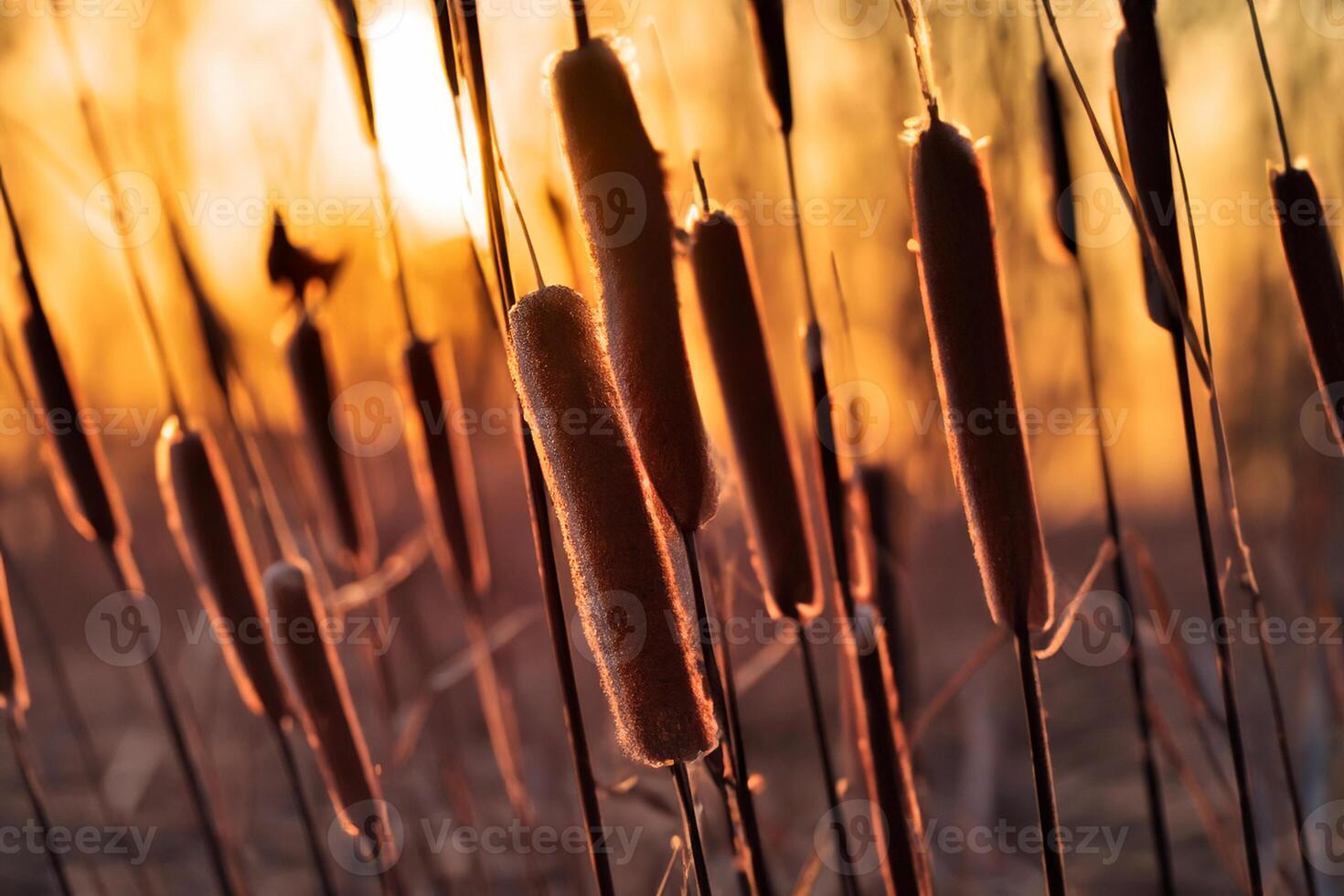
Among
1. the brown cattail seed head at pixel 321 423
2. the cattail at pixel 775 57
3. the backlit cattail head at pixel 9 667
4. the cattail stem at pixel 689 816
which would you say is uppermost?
the cattail at pixel 775 57

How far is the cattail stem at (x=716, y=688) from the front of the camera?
0.58 metres

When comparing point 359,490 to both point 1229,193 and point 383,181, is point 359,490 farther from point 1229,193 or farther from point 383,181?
point 1229,193

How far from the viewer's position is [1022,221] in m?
1.59

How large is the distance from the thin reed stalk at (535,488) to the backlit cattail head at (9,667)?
597 mm

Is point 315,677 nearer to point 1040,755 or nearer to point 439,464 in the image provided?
point 439,464

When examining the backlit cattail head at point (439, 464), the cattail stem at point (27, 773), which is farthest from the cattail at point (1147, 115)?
the cattail stem at point (27, 773)

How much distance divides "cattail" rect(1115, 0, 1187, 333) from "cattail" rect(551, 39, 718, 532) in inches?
12.4

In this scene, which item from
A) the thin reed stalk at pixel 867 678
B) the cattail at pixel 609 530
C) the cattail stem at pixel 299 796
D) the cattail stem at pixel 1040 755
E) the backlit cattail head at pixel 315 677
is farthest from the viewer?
the cattail stem at pixel 299 796

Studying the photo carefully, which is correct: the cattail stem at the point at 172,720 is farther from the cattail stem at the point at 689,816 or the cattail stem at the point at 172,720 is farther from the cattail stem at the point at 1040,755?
the cattail stem at the point at 1040,755

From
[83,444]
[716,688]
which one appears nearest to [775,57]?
[716,688]

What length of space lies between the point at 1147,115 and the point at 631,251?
35cm

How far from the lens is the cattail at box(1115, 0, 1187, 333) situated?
24.0 inches

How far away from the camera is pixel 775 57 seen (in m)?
0.69

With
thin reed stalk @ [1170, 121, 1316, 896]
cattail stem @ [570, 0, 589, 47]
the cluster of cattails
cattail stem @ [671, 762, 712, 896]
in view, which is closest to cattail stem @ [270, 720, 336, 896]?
the cluster of cattails
